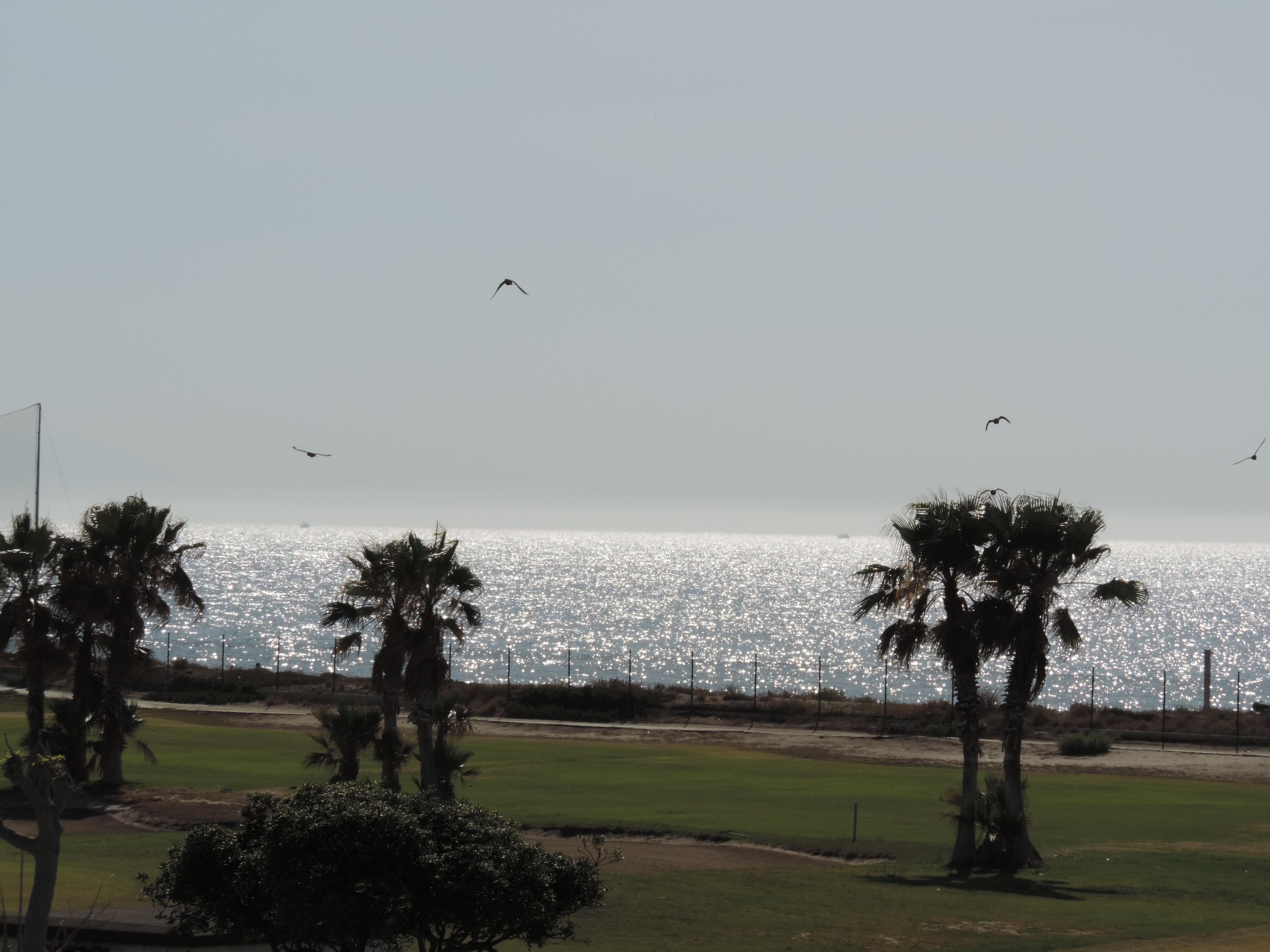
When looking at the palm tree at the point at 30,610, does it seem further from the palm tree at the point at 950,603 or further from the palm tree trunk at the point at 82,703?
the palm tree at the point at 950,603

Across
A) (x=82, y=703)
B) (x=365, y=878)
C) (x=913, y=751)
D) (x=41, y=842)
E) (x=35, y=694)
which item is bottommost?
(x=913, y=751)

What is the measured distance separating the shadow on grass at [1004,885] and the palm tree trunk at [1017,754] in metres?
1.28

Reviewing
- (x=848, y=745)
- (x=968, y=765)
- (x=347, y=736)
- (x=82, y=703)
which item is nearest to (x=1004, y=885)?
(x=968, y=765)

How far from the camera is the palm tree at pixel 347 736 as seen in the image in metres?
38.9

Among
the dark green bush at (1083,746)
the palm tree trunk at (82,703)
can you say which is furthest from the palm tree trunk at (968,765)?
the dark green bush at (1083,746)

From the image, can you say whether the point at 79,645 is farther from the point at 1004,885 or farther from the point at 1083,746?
the point at 1083,746

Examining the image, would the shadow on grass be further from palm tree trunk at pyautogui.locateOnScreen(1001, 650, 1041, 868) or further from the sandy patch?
the sandy patch

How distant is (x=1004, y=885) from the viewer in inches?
1124

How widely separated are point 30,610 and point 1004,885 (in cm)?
3263

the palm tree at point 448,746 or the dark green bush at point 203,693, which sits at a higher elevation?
the palm tree at point 448,746

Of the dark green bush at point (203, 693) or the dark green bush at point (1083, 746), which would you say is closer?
the dark green bush at point (1083, 746)

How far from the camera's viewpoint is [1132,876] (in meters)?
29.6

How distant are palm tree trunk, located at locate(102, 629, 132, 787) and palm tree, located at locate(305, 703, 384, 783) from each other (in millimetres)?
9447

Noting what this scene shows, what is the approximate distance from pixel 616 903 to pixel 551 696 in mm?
57184
